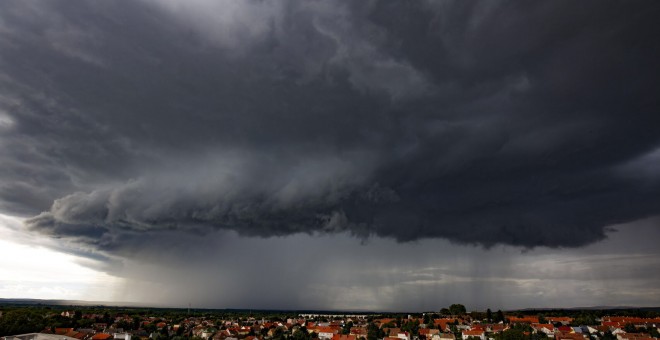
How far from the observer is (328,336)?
115m

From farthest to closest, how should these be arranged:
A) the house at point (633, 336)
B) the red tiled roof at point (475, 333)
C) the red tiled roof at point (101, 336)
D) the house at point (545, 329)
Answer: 1. the house at point (545, 329)
2. the red tiled roof at point (475, 333)
3. the house at point (633, 336)
4. the red tiled roof at point (101, 336)

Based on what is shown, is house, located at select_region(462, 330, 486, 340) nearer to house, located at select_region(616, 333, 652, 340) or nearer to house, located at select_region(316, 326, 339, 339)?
house, located at select_region(616, 333, 652, 340)

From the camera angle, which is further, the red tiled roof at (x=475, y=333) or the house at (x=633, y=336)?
the red tiled roof at (x=475, y=333)

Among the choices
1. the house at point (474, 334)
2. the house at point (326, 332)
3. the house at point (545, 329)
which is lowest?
the house at point (326, 332)

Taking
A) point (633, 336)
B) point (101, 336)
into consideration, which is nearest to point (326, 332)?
point (101, 336)

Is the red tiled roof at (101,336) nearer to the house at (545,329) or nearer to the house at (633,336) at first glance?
the house at (545,329)

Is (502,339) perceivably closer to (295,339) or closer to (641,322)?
(295,339)

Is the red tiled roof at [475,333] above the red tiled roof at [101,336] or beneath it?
beneath

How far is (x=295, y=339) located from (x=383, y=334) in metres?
23.7

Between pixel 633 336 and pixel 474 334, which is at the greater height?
pixel 633 336

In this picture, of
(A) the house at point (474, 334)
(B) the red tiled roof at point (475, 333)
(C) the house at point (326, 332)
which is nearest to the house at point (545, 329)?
(A) the house at point (474, 334)

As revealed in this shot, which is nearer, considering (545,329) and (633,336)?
(633,336)

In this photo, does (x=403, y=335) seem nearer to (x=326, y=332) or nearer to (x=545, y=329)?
(x=326, y=332)

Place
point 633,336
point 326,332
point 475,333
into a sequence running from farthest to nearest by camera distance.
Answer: point 326,332, point 475,333, point 633,336
